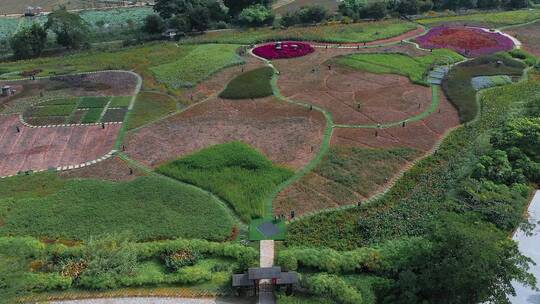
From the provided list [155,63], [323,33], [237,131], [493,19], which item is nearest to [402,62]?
[323,33]

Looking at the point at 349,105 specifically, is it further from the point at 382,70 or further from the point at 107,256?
the point at 107,256

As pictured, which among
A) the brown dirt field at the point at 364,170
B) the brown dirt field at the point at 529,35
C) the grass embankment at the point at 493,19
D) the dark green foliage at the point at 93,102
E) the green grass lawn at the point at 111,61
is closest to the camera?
the brown dirt field at the point at 364,170

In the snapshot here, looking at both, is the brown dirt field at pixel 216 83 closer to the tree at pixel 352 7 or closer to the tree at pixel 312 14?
the tree at pixel 312 14

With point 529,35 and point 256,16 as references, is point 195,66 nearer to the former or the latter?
point 256,16

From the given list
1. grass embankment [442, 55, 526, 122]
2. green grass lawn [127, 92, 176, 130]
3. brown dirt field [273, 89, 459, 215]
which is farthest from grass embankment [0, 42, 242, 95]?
grass embankment [442, 55, 526, 122]

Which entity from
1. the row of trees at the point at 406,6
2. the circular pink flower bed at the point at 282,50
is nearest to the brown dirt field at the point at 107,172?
the circular pink flower bed at the point at 282,50
